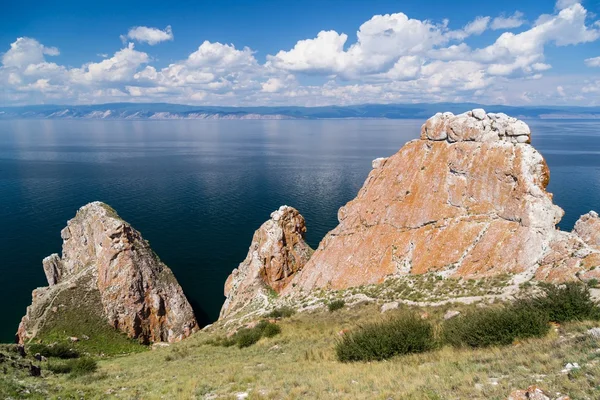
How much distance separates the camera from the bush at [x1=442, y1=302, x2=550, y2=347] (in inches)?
727

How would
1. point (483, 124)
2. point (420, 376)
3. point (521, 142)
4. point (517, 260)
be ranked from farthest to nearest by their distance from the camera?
point (483, 124) < point (521, 142) < point (517, 260) < point (420, 376)

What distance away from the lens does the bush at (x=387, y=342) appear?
20141mm

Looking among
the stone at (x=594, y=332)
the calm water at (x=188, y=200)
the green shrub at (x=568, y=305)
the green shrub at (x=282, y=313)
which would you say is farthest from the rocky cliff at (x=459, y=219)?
the calm water at (x=188, y=200)

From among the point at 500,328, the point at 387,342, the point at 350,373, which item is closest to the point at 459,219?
the point at 500,328

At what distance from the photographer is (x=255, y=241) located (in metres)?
56.0

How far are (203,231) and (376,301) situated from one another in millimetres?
66051

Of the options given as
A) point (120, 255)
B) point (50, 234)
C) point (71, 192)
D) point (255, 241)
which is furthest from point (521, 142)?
point (71, 192)

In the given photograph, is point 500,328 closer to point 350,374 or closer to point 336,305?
point 350,374

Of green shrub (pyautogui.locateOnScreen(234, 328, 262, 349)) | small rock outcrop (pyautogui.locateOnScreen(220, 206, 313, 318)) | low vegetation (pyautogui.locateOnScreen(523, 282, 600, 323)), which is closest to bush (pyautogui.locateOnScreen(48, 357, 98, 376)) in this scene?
green shrub (pyautogui.locateOnScreen(234, 328, 262, 349))

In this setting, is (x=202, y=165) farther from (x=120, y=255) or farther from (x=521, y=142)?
(x=521, y=142)

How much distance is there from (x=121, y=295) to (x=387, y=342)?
42775mm

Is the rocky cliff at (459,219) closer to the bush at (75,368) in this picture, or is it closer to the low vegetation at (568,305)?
the low vegetation at (568,305)

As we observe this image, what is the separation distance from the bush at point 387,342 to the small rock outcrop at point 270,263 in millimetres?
28427

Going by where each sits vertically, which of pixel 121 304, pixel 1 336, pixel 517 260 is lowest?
pixel 1 336
